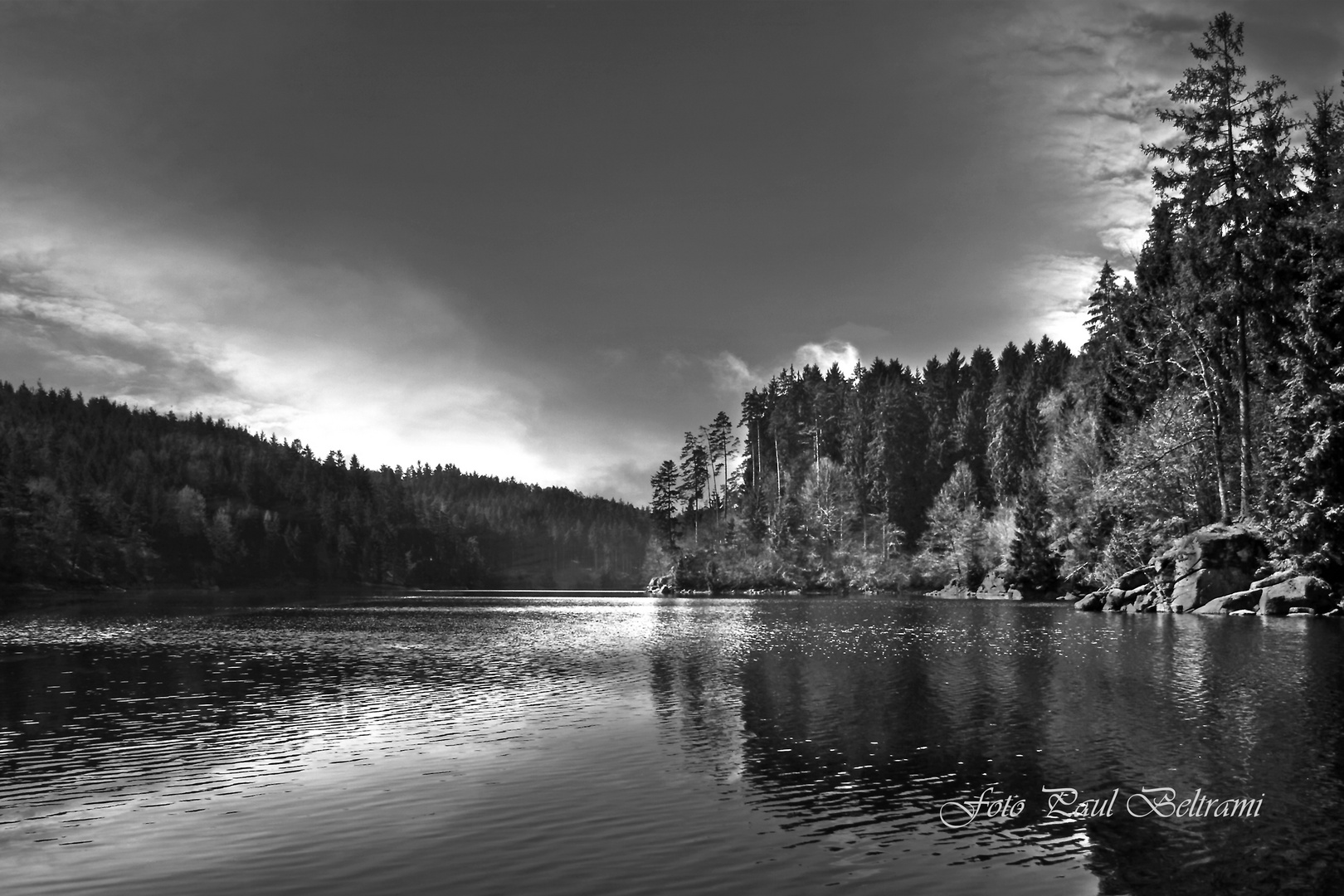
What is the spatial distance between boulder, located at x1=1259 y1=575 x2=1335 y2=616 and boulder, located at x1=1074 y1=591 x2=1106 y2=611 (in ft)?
49.1

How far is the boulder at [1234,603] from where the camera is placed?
56062mm

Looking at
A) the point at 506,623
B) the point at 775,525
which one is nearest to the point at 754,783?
the point at 506,623

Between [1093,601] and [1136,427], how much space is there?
72.5 ft

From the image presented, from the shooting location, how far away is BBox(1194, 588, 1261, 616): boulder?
5606 centimetres

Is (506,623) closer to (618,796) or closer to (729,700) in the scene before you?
(729,700)

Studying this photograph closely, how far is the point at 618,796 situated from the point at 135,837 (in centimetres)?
841

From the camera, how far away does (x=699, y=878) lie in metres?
12.3

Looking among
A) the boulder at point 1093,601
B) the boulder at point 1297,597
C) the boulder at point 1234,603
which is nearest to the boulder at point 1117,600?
the boulder at point 1093,601

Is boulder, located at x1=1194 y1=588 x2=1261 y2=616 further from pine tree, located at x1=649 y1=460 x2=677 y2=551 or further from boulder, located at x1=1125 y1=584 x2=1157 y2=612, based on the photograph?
pine tree, located at x1=649 y1=460 x2=677 y2=551

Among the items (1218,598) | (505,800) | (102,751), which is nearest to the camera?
(505,800)

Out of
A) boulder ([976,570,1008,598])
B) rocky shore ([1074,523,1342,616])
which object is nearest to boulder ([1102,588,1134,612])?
rocky shore ([1074,523,1342,616])

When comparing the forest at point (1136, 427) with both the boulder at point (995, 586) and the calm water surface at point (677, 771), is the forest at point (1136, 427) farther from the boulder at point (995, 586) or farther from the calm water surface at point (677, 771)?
the calm water surface at point (677, 771)

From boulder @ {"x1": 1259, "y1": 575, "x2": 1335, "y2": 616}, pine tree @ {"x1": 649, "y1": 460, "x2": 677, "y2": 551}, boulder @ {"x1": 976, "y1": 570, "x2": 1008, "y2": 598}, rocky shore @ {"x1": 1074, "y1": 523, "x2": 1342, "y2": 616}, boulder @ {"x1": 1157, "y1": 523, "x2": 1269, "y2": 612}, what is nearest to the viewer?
boulder @ {"x1": 1259, "y1": 575, "x2": 1335, "y2": 616}

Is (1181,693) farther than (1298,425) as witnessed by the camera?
No
